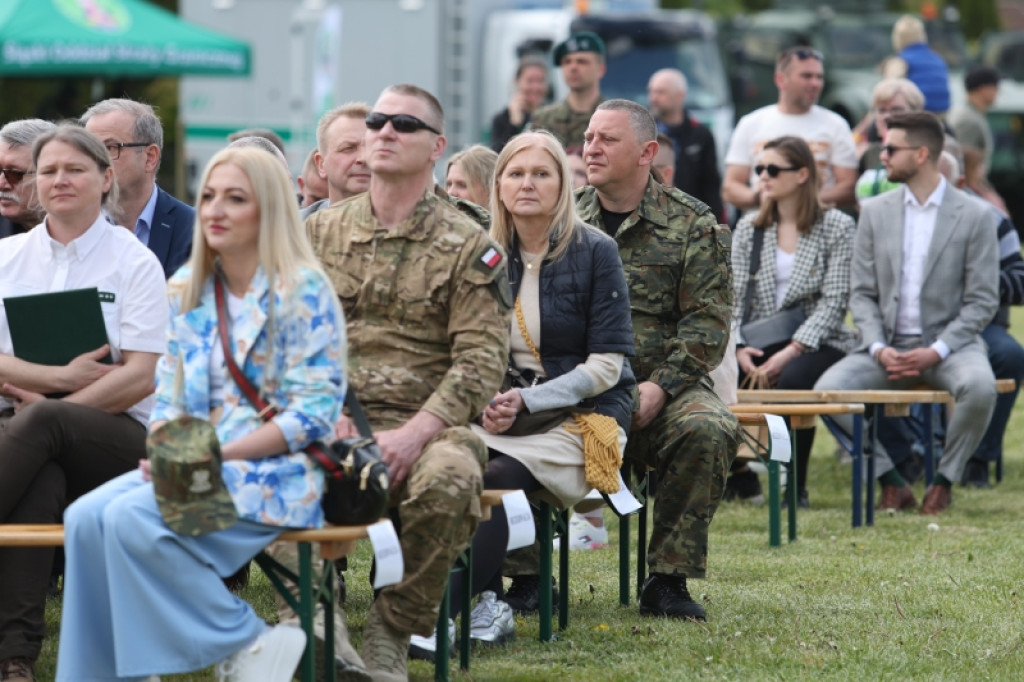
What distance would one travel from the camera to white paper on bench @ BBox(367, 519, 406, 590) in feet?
13.8

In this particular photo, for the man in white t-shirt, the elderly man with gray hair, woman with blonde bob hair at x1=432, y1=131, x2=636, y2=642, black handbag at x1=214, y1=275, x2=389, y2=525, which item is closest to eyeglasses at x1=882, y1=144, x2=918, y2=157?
the man in white t-shirt

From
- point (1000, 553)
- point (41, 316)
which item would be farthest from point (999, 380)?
point (41, 316)

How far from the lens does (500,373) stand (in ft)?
15.6

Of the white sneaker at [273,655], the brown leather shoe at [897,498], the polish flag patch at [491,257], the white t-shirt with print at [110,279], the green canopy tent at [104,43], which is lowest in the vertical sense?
the brown leather shoe at [897,498]

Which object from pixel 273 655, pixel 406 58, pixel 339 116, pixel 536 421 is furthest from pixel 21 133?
pixel 406 58

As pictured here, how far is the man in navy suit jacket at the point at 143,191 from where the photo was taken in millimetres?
5801

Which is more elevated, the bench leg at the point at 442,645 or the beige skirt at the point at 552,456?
the beige skirt at the point at 552,456

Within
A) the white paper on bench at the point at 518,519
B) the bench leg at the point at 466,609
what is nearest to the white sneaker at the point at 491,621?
the bench leg at the point at 466,609

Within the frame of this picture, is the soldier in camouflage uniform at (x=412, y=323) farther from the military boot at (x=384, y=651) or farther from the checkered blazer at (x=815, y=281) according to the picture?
the checkered blazer at (x=815, y=281)

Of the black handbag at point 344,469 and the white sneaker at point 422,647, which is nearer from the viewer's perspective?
the black handbag at point 344,469

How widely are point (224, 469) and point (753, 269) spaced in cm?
503

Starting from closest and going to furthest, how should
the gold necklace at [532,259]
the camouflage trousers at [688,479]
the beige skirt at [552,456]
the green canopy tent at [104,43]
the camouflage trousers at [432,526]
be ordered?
the camouflage trousers at [432,526]
the beige skirt at [552,456]
the gold necklace at [532,259]
the camouflage trousers at [688,479]
the green canopy tent at [104,43]

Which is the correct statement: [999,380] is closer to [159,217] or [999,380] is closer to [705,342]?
[705,342]

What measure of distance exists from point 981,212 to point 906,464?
1595mm
